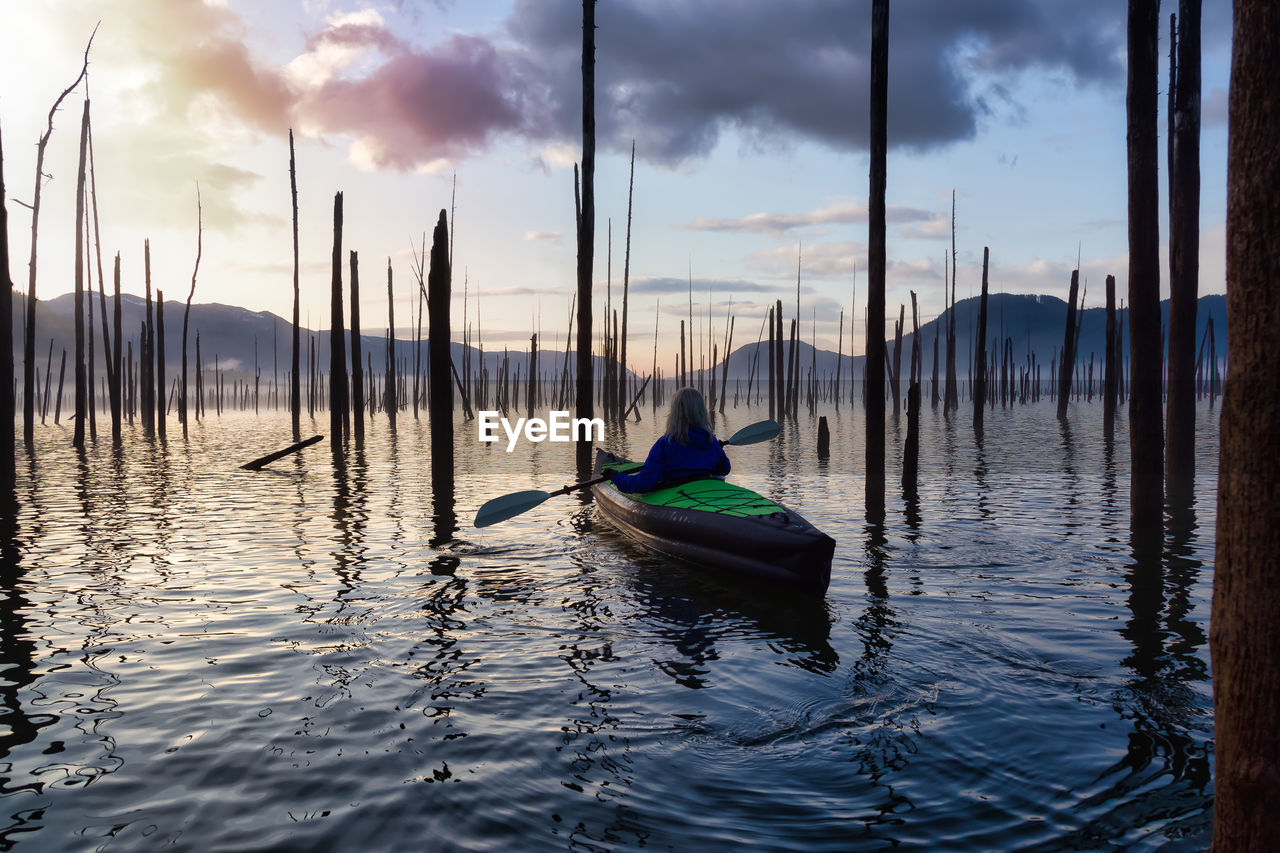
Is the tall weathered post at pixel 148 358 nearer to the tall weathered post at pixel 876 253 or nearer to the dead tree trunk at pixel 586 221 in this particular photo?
the dead tree trunk at pixel 586 221

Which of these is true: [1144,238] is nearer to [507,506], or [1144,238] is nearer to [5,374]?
[507,506]

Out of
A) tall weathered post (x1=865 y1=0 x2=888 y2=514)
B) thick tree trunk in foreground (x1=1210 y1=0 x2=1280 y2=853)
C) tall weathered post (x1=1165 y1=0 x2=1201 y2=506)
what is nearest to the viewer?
thick tree trunk in foreground (x1=1210 y1=0 x2=1280 y2=853)

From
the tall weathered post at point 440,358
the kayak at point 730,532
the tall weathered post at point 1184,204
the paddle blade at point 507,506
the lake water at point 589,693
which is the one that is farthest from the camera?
the tall weathered post at point 440,358

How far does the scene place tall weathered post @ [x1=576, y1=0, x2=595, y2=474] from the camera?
39.3ft

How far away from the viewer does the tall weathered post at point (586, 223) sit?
12.0 metres

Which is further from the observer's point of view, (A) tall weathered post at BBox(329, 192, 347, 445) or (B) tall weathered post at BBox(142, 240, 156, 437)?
(B) tall weathered post at BBox(142, 240, 156, 437)

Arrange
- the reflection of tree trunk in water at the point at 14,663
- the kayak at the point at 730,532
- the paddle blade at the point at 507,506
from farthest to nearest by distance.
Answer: the paddle blade at the point at 507,506 < the kayak at the point at 730,532 < the reflection of tree trunk in water at the point at 14,663

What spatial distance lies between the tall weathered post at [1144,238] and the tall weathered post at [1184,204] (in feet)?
6.19

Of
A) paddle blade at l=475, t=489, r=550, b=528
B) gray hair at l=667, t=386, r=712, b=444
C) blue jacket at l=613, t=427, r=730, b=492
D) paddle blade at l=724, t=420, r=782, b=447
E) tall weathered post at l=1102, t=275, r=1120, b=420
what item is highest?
tall weathered post at l=1102, t=275, r=1120, b=420

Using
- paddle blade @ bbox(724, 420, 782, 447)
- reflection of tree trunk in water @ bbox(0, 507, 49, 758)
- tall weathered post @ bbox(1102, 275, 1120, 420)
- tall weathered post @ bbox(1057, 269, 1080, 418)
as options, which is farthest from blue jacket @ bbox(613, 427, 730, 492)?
tall weathered post @ bbox(1057, 269, 1080, 418)

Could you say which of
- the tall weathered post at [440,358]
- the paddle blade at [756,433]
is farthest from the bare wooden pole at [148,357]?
the paddle blade at [756,433]

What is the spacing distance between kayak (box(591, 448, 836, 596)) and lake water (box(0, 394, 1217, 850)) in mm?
226

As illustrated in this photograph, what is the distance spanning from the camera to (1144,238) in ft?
24.2

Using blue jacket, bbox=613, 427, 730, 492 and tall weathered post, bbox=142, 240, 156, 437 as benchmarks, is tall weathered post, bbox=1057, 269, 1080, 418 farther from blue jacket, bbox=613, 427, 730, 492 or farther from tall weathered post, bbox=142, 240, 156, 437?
tall weathered post, bbox=142, 240, 156, 437
